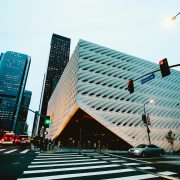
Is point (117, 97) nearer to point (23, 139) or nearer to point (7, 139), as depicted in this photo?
→ point (23, 139)

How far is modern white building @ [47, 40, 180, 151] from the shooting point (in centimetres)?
4272

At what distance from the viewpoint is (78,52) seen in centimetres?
4691

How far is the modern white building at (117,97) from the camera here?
140ft

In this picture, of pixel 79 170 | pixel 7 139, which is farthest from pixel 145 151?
pixel 7 139

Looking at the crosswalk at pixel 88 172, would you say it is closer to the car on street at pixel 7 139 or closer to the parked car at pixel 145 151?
the parked car at pixel 145 151

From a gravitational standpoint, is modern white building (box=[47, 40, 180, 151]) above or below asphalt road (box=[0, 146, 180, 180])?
above

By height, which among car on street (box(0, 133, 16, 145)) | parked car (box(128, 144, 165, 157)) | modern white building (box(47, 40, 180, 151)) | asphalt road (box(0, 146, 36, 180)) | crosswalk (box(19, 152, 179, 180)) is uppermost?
modern white building (box(47, 40, 180, 151))

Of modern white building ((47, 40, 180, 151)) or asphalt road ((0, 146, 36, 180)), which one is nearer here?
asphalt road ((0, 146, 36, 180))

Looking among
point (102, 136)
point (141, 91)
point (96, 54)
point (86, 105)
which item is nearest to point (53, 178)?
point (86, 105)

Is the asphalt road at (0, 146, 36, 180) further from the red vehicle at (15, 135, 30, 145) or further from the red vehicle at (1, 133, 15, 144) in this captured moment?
the red vehicle at (1, 133, 15, 144)

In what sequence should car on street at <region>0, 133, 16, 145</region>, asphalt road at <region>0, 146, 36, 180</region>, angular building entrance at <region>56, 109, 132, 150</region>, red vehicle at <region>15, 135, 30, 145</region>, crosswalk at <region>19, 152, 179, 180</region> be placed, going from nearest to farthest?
asphalt road at <region>0, 146, 36, 180</region>, crosswalk at <region>19, 152, 179, 180</region>, red vehicle at <region>15, 135, 30, 145</region>, car on street at <region>0, 133, 16, 145</region>, angular building entrance at <region>56, 109, 132, 150</region>

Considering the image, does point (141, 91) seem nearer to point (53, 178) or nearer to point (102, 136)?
point (102, 136)

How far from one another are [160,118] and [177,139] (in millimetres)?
10297

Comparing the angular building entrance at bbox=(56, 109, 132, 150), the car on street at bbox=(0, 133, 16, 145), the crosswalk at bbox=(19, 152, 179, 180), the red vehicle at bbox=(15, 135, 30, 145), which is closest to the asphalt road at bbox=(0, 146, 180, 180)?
the crosswalk at bbox=(19, 152, 179, 180)
